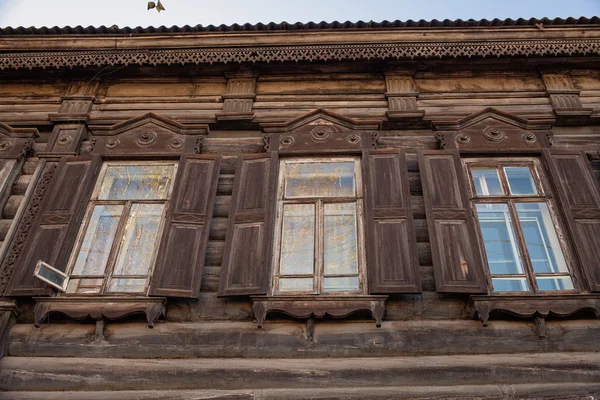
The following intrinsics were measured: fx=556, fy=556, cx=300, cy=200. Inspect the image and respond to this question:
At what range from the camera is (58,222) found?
5027mm

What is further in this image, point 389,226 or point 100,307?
point 389,226

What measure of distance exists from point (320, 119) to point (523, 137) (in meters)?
2.05

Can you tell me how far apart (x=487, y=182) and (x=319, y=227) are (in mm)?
1736

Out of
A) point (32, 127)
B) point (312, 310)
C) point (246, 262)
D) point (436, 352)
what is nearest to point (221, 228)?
point (246, 262)

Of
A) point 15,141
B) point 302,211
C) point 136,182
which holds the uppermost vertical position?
point 15,141

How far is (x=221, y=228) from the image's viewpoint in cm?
511

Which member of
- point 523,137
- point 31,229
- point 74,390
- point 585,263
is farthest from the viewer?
point 523,137

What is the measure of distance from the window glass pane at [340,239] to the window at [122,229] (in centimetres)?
154

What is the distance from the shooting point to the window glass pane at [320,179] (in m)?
5.33

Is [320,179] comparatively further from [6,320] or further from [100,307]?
[6,320]

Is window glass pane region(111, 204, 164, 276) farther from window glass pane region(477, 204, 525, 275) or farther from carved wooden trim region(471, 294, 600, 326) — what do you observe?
window glass pane region(477, 204, 525, 275)

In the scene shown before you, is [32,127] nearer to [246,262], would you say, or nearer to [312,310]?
[246,262]

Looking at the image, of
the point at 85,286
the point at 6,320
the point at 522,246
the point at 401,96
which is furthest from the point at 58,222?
the point at 522,246

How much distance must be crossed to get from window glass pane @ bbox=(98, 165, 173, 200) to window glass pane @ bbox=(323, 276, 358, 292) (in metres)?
1.86
